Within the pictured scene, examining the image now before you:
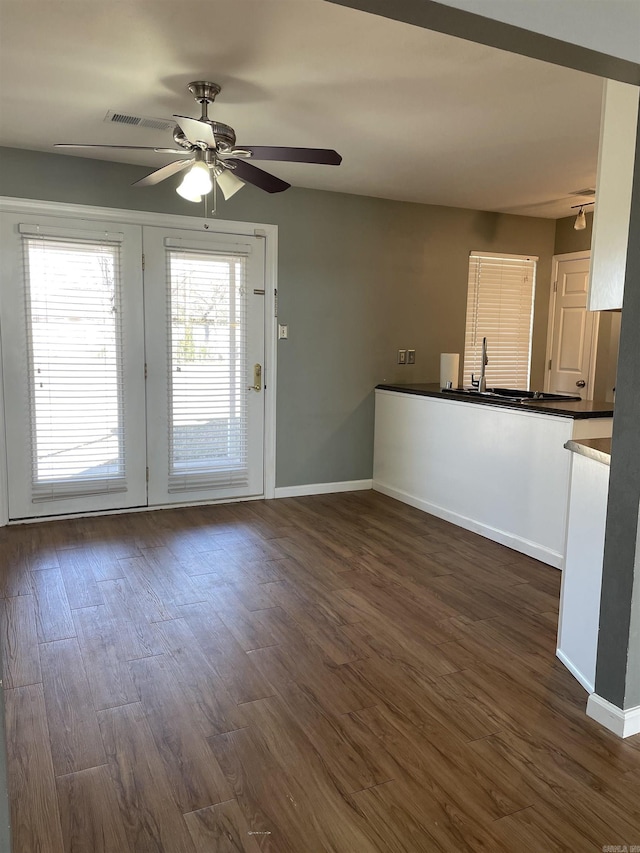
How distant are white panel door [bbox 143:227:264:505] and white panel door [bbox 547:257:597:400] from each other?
3.05m

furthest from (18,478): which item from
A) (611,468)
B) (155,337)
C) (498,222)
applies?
(498,222)

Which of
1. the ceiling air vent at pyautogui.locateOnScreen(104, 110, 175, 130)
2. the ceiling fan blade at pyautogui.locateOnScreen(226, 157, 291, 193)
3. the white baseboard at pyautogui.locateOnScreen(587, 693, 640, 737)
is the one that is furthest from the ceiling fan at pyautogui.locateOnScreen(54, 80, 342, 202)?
the white baseboard at pyautogui.locateOnScreen(587, 693, 640, 737)

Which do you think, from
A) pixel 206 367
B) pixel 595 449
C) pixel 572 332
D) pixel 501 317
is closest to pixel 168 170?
pixel 206 367

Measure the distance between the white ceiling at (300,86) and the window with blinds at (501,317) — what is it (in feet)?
4.99

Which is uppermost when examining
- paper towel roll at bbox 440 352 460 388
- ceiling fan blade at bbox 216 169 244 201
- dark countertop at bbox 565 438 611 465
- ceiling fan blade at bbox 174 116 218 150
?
ceiling fan blade at bbox 174 116 218 150

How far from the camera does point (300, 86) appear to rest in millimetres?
2990

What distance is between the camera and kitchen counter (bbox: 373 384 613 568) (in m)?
3.73

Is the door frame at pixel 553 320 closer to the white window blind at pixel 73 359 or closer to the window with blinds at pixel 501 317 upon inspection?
the window with blinds at pixel 501 317

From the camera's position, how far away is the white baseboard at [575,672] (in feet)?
7.82

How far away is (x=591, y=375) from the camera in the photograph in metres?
5.83

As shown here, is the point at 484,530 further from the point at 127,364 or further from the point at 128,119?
the point at 128,119

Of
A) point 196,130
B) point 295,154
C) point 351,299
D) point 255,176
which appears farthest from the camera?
point 351,299

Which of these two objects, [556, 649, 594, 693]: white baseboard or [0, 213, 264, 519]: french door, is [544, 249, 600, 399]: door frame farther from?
[556, 649, 594, 693]: white baseboard

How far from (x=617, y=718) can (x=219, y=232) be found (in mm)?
4044
